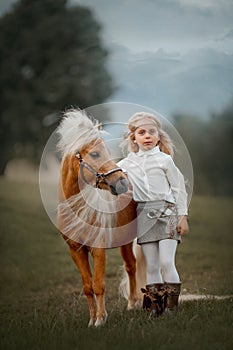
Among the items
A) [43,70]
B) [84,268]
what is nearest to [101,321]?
[84,268]

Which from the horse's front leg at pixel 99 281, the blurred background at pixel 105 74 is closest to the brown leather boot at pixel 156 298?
the horse's front leg at pixel 99 281

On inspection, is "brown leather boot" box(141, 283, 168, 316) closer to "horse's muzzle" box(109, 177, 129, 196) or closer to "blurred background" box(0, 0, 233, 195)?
"horse's muzzle" box(109, 177, 129, 196)

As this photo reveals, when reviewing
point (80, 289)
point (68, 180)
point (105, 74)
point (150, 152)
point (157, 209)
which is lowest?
point (80, 289)

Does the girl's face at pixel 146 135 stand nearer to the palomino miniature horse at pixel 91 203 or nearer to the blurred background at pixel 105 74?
the palomino miniature horse at pixel 91 203

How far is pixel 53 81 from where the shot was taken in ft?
42.0

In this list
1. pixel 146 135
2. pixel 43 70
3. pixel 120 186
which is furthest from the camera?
pixel 43 70

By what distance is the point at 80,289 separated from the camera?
7363 millimetres

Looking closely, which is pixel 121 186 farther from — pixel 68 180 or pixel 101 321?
pixel 101 321

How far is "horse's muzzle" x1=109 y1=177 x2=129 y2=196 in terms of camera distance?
396cm

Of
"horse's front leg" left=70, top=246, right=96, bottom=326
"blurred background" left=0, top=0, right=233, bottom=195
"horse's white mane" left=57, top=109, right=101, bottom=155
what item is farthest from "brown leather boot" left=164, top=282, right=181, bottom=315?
"blurred background" left=0, top=0, right=233, bottom=195

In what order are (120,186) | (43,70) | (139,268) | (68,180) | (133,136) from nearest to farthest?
(120,186) → (68,180) → (133,136) → (139,268) → (43,70)

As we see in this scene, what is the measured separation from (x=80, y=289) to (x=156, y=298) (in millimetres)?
3110

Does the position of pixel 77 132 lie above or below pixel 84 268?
above

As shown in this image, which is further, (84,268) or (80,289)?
(80,289)
